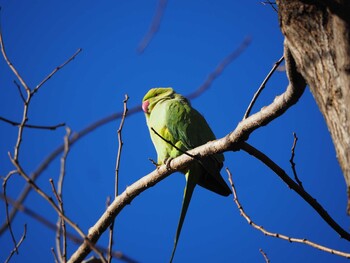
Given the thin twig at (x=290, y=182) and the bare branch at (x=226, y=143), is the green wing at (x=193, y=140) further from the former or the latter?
the thin twig at (x=290, y=182)

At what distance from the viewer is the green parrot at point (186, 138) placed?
13.5 ft

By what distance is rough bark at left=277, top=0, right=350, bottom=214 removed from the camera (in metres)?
1.31

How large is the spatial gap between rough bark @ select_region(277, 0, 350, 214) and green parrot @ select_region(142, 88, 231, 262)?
7.99 feet

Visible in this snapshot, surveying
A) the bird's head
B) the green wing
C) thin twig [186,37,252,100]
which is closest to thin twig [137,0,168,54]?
thin twig [186,37,252,100]

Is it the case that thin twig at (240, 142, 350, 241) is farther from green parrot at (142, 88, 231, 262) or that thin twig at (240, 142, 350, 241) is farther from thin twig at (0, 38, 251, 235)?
green parrot at (142, 88, 231, 262)

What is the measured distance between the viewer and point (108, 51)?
8912 centimetres

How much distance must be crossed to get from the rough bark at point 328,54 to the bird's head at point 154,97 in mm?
3602

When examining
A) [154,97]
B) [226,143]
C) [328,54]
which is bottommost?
[328,54]

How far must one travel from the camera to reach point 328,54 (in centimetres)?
138

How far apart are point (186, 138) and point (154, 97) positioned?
3.89ft

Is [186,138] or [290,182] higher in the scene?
[186,138]

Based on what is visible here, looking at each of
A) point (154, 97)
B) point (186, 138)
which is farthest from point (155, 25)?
point (154, 97)

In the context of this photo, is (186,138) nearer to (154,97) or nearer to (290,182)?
(154,97)

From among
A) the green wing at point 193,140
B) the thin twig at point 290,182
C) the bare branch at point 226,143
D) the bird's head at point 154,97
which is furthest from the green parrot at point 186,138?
the thin twig at point 290,182
